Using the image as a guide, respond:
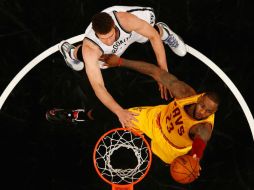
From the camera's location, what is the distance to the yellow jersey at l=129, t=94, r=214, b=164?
3521 millimetres

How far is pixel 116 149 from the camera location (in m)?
4.58

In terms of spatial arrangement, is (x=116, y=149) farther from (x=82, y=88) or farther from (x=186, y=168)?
(x=186, y=168)

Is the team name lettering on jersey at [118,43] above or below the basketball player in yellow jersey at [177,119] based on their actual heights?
above

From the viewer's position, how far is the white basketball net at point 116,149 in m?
4.41

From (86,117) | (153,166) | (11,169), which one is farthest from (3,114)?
(153,166)

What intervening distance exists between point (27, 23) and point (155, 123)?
7.20 ft

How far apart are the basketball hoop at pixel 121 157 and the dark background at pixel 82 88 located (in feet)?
0.46

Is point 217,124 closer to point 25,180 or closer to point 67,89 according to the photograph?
point 67,89

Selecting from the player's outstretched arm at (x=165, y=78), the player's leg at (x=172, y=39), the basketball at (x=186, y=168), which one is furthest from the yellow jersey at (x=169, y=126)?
the player's leg at (x=172, y=39)

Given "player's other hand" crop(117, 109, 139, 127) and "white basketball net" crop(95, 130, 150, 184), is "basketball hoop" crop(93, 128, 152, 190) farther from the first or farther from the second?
"player's other hand" crop(117, 109, 139, 127)

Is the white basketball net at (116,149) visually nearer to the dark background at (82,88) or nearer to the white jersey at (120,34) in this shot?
the dark background at (82,88)

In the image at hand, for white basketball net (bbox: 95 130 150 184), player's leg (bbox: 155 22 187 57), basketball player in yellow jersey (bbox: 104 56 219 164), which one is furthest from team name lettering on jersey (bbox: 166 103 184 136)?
player's leg (bbox: 155 22 187 57)

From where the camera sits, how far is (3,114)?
4.68 meters

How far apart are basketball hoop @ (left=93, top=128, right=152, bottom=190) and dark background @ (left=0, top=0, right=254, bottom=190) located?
139mm
